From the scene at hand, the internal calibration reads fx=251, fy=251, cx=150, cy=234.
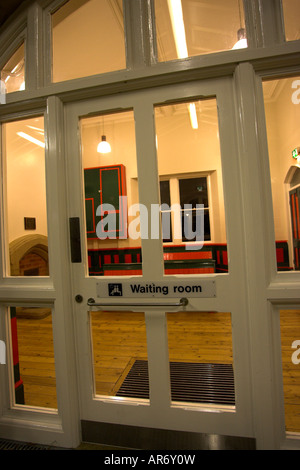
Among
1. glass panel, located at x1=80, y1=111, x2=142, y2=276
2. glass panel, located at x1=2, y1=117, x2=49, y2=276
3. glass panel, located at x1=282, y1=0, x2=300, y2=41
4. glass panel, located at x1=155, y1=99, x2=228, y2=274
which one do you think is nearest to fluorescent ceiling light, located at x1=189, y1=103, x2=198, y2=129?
glass panel, located at x1=155, y1=99, x2=228, y2=274

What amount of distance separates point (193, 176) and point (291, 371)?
4.36 meters

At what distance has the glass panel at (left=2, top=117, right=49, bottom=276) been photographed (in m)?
1.95

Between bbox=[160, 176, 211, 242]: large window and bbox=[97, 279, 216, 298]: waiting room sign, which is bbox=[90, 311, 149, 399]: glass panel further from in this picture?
bbox=[160, 176, 211, 242]: large window

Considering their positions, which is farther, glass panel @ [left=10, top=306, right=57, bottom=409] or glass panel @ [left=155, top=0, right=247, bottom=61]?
glass panel @ [left=10, top=306, right=57, bottom=409]

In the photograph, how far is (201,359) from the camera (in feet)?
8.61

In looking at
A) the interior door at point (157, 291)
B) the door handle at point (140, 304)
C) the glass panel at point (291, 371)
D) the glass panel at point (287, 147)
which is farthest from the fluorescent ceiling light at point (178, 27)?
the glass panel at point (291, 371)

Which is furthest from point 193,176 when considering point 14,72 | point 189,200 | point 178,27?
point 14,72

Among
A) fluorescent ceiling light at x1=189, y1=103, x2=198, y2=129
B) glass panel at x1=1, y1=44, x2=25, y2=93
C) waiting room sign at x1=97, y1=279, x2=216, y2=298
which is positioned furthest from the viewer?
fluorescent ceiling light at x1=189, y1=103, x2=198, y2=129

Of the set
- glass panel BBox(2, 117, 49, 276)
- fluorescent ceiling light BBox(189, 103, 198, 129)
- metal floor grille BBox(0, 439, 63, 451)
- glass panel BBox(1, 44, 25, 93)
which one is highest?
fluorescent ceiling light BBox(189, 103, 198, 129)

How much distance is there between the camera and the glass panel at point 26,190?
1954 millimetres

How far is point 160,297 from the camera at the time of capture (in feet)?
5.04

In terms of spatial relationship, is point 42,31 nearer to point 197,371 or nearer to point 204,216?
point 197,371

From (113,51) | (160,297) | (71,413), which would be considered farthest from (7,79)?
(71,413)

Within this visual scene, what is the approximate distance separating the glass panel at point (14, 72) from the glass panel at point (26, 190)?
23cm
